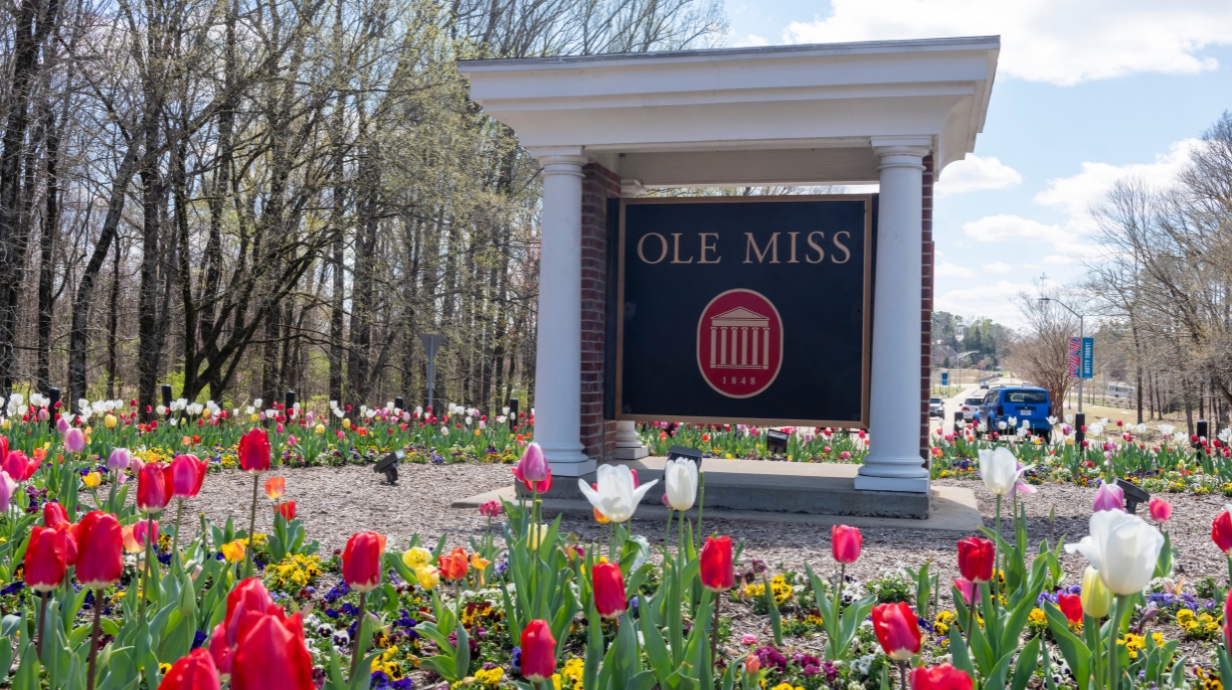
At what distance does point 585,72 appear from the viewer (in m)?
8.25

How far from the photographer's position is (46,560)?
248 centimetres

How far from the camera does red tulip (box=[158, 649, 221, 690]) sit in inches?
58.5

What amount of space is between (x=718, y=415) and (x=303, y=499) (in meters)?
3.41

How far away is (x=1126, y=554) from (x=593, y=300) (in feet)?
22.6

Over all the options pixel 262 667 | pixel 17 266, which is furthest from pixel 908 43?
pixel 17 266

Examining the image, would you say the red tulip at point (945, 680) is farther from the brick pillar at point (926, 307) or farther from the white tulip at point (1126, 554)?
the brick pillar at point (926, 307)

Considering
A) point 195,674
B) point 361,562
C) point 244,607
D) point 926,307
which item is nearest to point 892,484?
point 926,307

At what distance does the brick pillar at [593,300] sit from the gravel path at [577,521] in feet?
3.48

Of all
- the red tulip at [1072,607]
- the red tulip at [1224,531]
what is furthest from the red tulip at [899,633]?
the red tulip at [1224,531]

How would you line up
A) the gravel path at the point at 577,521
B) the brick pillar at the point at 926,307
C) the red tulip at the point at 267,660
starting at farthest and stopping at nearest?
the brick pillar at the point at 926,307 → the gravel path at the point at 577,521 → the red tulip at the point at 267,660

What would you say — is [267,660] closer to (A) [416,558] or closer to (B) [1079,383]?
(A) [416,558]

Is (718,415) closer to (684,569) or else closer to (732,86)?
(732,86)

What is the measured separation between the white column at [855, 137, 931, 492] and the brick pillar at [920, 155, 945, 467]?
432 millimetres

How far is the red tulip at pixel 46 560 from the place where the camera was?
2473mm
